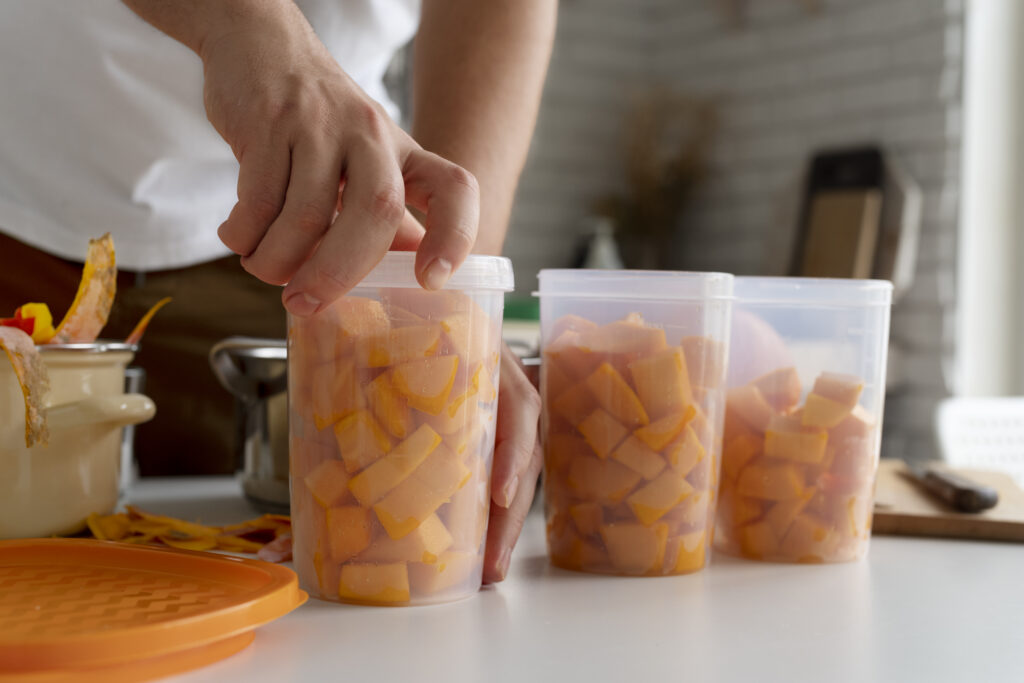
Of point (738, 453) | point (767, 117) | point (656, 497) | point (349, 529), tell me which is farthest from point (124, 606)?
point (767, 117)

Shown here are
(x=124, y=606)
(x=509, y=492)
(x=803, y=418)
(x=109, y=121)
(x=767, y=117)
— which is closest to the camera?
(x=124, y=606)

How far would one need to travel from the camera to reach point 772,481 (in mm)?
692

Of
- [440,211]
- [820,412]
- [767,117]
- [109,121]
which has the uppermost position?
[767,117]

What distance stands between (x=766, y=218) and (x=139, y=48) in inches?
113

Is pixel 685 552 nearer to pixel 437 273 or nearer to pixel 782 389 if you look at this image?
pixel 782 389

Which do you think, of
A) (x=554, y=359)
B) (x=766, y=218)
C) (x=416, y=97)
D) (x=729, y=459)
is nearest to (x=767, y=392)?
(x=729, y=459)

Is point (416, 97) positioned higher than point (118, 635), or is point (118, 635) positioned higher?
point (416, 97)

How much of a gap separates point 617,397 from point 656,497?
0.07m

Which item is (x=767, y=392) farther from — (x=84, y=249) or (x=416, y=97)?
(x=84, y=249)

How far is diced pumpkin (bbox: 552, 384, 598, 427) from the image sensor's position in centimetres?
64

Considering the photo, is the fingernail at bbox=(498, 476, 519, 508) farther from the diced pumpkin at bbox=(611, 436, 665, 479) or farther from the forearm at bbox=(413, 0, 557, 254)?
the forearm at bbox=(413, 0, 557, 254)

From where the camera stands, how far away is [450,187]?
53 cm

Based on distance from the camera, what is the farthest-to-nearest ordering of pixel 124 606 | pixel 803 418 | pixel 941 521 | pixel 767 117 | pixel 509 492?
pixel 767 117 < pixel 941 521 < pixel 803 418 < pixel 509 492 < pixel 124 606

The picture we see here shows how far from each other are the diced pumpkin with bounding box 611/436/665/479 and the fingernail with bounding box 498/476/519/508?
79mm
